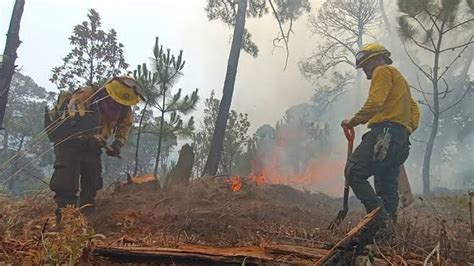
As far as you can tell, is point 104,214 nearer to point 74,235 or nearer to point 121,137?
point 121,137

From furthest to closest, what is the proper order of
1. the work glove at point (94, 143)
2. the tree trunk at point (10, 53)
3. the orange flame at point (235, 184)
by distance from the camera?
1. the orange flame at point (235, 184)
2. the tree trunk at point (10, 53)
3. the work glove at point (94, 143)

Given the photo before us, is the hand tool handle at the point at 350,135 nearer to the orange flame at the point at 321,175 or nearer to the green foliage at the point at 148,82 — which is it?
the green foliage at the point at 148,82

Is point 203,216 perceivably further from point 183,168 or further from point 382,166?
point 183,168

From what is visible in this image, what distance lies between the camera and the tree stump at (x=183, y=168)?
8.64 metres

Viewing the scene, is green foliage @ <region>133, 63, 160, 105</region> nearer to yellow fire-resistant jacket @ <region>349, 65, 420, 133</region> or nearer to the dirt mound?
the dirt mound

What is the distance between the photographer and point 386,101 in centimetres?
459

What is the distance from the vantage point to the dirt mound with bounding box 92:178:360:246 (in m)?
3.76

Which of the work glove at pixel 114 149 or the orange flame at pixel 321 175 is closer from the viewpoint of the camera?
the work glove at pixel 114 149

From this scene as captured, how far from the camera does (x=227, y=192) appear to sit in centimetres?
738

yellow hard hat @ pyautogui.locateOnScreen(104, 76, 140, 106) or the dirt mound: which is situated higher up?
yellow hard hat @ pyautogui.locateOnScreen(104, 76, 140, 106)

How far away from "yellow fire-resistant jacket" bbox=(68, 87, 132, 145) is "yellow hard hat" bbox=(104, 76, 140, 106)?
17cm

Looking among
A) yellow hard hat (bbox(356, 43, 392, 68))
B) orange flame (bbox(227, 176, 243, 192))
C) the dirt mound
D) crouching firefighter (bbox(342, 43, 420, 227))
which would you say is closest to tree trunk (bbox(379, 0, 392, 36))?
the dirt mound

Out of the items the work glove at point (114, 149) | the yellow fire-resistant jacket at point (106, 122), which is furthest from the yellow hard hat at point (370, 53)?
the work glove at point (114, 149)

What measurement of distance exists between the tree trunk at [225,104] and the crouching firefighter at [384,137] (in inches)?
241
